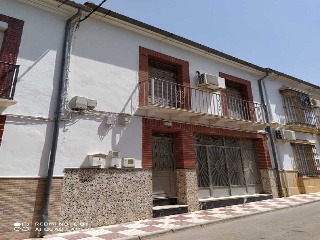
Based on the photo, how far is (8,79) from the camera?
5.80 metres

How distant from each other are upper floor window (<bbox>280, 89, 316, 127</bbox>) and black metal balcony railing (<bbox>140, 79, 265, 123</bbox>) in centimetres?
333

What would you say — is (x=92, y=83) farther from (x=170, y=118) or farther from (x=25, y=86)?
(x=170, y=118)

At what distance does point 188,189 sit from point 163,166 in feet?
3.81

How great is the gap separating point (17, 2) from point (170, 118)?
18.8 ft

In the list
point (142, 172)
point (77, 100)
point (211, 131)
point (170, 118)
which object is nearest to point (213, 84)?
point (211, 131)

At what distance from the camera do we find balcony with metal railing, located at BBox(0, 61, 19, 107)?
564 centimetres

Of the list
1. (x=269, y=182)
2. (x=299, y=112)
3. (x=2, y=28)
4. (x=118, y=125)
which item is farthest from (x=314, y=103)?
(x=2, y=28)

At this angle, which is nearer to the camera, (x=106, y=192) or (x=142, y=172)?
(x=106, y=192)

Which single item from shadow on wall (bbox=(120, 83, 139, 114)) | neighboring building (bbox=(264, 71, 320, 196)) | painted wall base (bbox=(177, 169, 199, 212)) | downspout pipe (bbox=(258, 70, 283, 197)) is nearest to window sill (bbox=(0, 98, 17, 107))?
shadow on wall (bbox=(120, 83, 139, 114))

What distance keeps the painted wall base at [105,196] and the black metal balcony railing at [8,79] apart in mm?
2396

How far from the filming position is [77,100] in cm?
642

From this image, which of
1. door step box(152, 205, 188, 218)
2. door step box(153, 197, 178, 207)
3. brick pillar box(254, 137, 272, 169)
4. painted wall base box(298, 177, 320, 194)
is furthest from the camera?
painted wall base box(298, 177, 320, 194)

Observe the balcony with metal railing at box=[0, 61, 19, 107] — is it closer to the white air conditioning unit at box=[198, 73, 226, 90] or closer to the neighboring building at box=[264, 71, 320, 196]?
the white air conditioning unit at box=[198, 73, 226, 90]

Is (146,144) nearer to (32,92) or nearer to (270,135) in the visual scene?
(32,92)
